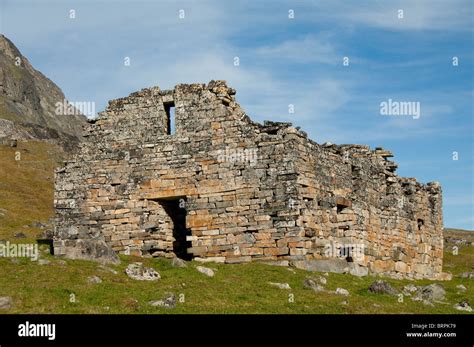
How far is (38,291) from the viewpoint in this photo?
20.6 m

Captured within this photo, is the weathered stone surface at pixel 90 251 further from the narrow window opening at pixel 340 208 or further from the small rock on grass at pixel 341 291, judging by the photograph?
the narrow window opening at pixel 340 208

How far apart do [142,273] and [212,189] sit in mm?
7151

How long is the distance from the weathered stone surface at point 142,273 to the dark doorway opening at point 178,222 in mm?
7333

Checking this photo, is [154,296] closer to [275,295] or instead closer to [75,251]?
[275,295]

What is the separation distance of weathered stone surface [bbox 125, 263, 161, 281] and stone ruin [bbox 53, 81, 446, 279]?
192 inches

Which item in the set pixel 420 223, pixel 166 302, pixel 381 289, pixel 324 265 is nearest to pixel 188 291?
pixel 166 302

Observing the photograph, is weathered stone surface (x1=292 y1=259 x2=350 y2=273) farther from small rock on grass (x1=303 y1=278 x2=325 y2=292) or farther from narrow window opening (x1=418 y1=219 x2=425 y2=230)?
narrow window opening (x1=418 y1=219 x2=425 y2=230)

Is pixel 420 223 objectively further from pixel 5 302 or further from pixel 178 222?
pixel 5 302

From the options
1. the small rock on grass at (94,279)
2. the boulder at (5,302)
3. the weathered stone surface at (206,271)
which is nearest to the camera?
the boulder at (5,302)

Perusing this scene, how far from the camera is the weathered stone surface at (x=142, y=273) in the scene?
2370 cm

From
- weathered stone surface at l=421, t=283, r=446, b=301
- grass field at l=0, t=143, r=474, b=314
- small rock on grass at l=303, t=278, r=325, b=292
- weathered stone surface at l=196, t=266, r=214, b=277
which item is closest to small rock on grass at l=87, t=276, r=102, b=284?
grass field at l=0, t=143, r=474, b=314

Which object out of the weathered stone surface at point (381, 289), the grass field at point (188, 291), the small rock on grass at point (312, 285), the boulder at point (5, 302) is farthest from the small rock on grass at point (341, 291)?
the boulder at point (5, 302)

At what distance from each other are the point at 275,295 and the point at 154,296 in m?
3.88

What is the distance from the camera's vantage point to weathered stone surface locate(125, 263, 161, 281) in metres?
23.7
